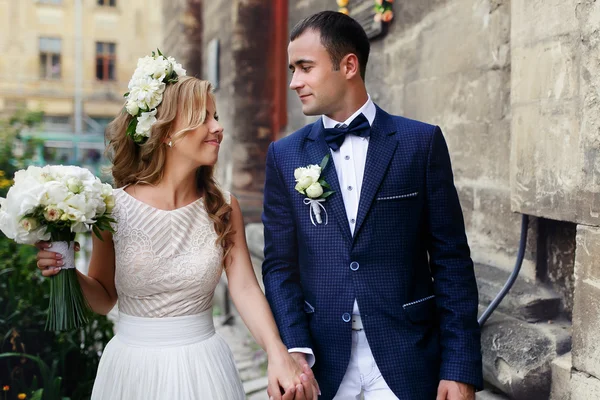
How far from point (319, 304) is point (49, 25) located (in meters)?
28.6

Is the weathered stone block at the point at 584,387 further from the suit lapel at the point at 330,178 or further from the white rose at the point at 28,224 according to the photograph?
the white rose at the point at 28,224

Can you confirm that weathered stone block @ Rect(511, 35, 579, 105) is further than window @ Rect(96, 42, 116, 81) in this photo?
No

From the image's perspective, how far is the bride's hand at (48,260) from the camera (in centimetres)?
212

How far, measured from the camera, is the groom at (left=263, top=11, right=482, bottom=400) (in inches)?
84.5

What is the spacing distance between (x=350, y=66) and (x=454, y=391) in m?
1.15

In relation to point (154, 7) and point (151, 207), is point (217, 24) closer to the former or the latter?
point (151, 207)

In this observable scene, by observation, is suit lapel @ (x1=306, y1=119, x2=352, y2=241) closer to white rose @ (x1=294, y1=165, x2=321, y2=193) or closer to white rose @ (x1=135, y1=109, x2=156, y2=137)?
white rose @ (x1=294, y1=165, x2=321, y2=193)

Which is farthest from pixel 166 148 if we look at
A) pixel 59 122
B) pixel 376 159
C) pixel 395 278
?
pixel 59 122

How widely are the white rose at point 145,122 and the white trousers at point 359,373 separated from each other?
40.4 inches

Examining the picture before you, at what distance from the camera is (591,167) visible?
217 cm

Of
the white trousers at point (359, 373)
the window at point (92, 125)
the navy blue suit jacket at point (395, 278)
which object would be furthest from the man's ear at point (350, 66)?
the window at point (92, 125)

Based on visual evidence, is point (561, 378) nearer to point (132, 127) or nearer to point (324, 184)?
point (324, 184)

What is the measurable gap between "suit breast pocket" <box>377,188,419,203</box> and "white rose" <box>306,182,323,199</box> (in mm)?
199

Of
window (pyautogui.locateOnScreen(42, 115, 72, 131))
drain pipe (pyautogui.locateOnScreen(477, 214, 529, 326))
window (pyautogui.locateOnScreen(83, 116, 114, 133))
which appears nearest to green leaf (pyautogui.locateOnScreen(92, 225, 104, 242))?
drain pipe (pyautogui.locateOnScreen(477, 214, 529, 326))
